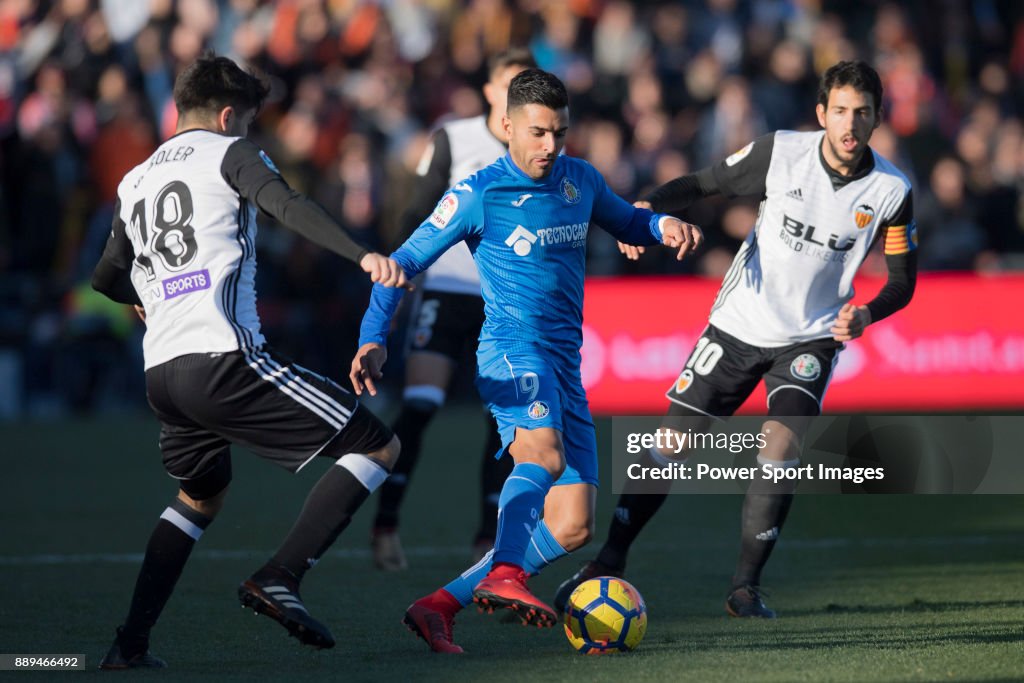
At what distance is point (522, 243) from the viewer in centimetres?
598

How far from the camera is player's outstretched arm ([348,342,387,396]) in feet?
17.8

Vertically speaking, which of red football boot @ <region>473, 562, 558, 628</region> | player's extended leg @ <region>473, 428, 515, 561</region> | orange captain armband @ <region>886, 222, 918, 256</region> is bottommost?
player's extended leg @ <region>473, 428, 515, 561</region>

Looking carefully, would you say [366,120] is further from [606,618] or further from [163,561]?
[606,618]

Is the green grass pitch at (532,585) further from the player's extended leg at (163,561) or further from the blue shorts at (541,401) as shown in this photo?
the blue shorts at (541,401)

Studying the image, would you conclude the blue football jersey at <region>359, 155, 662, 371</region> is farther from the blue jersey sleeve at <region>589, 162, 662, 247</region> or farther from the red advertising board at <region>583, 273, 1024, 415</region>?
the red advertising board at <region>583, 273, 1024, 415</region>

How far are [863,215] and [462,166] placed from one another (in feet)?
7.54

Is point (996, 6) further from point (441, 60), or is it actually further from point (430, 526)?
point (430, 526)

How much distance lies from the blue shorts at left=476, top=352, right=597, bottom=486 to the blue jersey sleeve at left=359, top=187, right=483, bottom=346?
1.58ft

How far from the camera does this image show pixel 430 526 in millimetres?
9586

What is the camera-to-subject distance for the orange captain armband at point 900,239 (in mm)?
6961

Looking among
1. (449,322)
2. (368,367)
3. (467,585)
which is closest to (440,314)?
(449,322)

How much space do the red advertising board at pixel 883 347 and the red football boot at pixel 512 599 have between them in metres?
10.0

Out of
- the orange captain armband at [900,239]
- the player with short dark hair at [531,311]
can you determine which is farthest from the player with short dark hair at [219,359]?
the orange captain armband at [900,239]

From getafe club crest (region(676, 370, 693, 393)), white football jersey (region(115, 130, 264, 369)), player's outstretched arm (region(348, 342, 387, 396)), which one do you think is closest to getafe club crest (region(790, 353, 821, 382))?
getafe club crest (region(676, 370, 693, 393))
